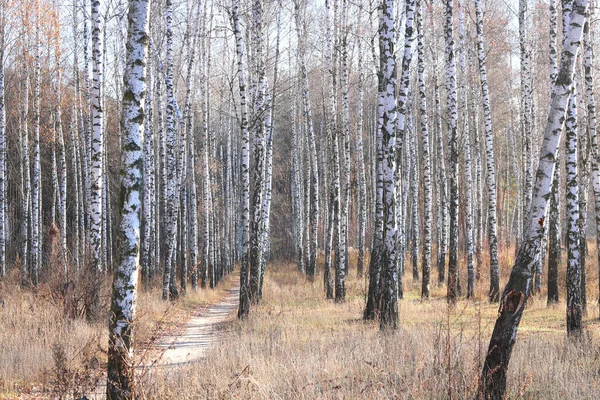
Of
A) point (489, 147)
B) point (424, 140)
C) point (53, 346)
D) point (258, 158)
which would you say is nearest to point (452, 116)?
point (424, 140)

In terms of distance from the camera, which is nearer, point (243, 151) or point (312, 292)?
point (243, 151)

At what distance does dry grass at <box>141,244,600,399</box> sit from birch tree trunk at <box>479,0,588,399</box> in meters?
0.16

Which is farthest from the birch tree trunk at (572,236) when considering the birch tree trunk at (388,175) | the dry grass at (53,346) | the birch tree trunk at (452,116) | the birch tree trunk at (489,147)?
the dry grass at (53,346)

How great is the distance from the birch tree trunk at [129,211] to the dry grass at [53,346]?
0.68 ft

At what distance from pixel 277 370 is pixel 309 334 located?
3140 mm

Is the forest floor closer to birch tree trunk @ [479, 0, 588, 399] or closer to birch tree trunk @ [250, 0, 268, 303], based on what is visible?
birch tree trunk @ [479, 0, 588, 399]

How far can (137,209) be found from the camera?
213 inches

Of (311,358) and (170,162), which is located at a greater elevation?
(170,162)

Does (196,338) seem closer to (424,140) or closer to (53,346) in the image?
(53,346)

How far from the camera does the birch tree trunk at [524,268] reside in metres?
4.97

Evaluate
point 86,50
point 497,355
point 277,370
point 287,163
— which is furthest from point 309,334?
point 287,163

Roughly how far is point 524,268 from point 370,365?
210 centimetres

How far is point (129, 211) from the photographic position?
5328mm

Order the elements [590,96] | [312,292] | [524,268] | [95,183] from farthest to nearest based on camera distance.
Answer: [312,292]
[590,96]
[95,183]
[524,268]
